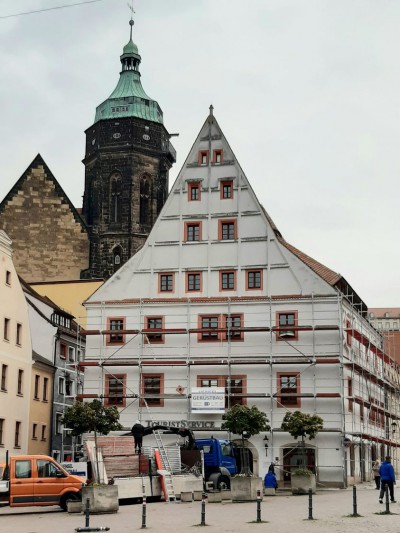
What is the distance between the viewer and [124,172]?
302 ft

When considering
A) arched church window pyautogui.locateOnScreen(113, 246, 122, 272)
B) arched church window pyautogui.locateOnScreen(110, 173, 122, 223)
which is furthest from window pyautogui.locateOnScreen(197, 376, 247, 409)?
arched church window pyautogui.locateOnScreen(110, 173, 122, 223)

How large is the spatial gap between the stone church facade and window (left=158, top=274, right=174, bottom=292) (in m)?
31.3

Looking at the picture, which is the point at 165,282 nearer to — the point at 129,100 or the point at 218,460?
the point at 218,460

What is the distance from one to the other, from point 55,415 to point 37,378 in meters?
3.69

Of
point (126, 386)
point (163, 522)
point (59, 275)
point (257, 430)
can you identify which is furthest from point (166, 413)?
point (59, 275)

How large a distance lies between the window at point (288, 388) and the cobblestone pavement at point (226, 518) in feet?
46.3

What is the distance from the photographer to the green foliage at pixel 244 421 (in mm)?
43344

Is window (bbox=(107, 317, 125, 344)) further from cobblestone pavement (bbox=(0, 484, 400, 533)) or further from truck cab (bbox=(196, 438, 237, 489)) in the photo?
cobblestone pavement (bbox=(0, 484, 400, 533))

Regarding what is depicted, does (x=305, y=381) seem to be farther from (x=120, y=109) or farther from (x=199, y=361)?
(x=120, y=109)

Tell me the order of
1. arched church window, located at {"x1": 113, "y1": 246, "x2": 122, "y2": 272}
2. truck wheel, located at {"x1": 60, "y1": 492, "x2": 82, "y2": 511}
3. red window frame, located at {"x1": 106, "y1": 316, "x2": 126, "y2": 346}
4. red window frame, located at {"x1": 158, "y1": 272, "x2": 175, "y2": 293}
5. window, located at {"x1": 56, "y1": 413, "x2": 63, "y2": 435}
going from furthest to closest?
arched church window, located at {"x1": 113, "y1": 246, "x2": 122, "y2": 272} → window, located at {"x1": 56, "y1": 413, "x2": 63, "y2": 435} → red window frame, located at {"x1": 158, "y1": 272, "x2": 175, "y2": 293} → red window frame, located at {"x1": 106, "y1": 316, "x2": 126, "y2": 346} → truck wheel, located at {"x1": 60, "y1": 492, "x2": 82, "y2": 511}

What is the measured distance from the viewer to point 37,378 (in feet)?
175

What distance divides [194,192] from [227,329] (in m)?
8.76

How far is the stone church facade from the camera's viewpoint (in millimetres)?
83125

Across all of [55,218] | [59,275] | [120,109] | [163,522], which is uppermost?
[120,109]
